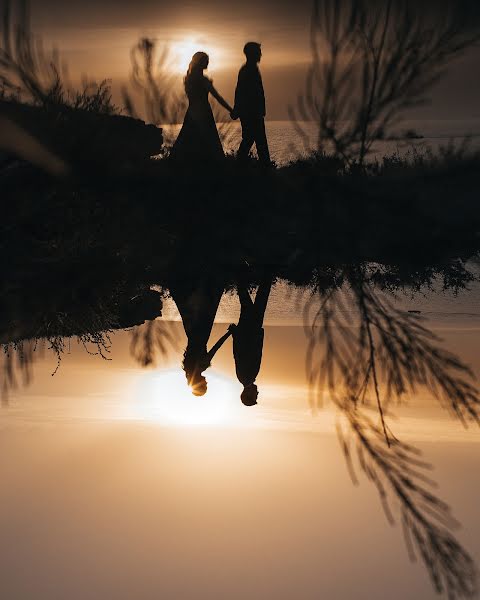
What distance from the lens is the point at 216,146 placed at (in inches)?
540

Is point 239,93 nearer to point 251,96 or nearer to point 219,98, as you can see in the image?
point 251,96

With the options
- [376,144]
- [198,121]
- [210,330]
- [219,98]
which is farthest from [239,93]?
[376,144]

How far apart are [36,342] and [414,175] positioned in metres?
8.55

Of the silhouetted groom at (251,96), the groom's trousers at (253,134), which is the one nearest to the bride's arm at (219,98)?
the silhouetted groom at (251,96)

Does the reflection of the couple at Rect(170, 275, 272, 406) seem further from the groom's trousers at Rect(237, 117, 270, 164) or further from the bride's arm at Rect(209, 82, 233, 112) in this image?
the bride's arm at Rect(209, 82, 233, 112)

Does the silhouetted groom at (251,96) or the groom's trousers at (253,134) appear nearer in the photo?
the silhouetted groom at (251,96)

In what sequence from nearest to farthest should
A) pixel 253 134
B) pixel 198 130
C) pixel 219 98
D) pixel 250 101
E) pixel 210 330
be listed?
pixel 210 330 < pixel 219 98 < pixel 250 101 < pixel 253 134 < pixel 198 130

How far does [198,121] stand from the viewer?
43.4ft

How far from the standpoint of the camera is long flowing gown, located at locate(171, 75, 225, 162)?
1290 cm

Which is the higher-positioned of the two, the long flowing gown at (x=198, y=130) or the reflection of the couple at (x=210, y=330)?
the long flowing gown at (x=198, y=130)

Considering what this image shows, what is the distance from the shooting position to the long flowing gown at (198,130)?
1290 centimetres

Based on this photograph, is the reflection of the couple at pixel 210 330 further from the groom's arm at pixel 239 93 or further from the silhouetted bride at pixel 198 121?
the groom's arm at pixel 239 93

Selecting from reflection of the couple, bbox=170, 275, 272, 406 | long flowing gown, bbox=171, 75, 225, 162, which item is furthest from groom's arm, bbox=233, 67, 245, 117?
reflection of the couple, bbox=170, 275, 272, 406

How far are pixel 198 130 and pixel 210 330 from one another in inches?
149
